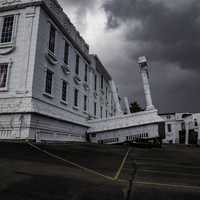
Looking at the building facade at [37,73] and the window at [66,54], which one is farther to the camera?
the window at [66,54]

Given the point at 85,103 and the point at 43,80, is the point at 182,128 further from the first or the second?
the point at 43,80

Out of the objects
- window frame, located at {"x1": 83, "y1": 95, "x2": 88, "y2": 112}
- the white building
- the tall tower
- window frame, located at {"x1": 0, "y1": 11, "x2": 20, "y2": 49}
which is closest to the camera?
window frame, located at {"x1": 0, "y1": 11, "x2": 20, "y2": 49}

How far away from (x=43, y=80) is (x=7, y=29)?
527 centimetres

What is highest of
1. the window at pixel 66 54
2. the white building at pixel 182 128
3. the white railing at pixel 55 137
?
the window at pixel 66 54

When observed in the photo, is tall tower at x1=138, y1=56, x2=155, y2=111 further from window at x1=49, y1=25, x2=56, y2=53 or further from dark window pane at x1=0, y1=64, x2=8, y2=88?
dark window pane at x1=0, y1=64, x2=8, y2=88

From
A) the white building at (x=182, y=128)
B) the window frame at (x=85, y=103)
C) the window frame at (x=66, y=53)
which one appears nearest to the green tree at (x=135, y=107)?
the white building at (x=182, y=128)

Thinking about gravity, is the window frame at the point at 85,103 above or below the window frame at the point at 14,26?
below

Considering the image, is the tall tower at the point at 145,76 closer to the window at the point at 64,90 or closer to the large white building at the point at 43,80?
the large white building at the point at 43,80

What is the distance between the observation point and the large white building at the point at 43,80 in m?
15.0

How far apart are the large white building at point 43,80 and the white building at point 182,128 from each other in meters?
39.2

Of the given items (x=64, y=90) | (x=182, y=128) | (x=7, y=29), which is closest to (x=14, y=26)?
(x=7, y=29)

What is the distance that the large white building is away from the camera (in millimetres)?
14961

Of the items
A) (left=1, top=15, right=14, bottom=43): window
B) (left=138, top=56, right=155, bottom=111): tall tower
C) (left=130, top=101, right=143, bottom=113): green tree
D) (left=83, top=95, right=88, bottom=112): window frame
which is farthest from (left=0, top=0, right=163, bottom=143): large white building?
(left=130, top=101, right=143, bottom=113): green tree

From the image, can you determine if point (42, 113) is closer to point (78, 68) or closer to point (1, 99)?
point (1, 99)
